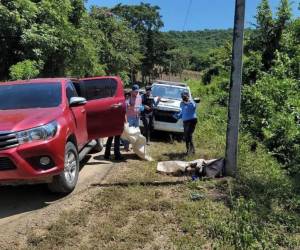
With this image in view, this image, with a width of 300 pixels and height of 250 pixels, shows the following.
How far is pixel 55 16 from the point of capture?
1888 centimetres

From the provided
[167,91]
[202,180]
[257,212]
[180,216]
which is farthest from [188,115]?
[180,216]

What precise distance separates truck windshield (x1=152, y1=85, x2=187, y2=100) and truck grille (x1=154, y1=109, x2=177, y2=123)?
1.08 metres

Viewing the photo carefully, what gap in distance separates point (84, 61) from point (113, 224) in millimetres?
19151

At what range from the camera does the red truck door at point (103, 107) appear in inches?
370

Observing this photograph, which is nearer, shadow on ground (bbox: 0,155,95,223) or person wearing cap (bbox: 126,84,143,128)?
shadow on ground (bbox: 0,155,95,223)

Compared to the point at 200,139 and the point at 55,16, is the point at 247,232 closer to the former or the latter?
the point at 200,139

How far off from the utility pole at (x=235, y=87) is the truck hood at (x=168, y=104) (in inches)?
258

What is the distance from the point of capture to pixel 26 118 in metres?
6.95

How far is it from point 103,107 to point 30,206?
283cm

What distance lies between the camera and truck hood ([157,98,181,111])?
15.1m

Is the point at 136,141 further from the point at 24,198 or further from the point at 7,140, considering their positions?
the point at 7,140

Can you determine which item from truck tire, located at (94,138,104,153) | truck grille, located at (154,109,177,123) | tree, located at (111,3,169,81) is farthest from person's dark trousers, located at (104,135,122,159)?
tree, located at (111,3,169,81)

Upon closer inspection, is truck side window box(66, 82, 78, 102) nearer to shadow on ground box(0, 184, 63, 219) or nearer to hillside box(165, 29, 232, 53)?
shadow on ground box(0, 184, 63, 219)

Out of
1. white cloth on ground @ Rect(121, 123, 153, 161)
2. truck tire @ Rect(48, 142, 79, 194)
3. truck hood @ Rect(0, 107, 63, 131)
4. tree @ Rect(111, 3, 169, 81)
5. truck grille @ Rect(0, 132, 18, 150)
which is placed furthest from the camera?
tree @ Rect(111, 3, 169, 81)
